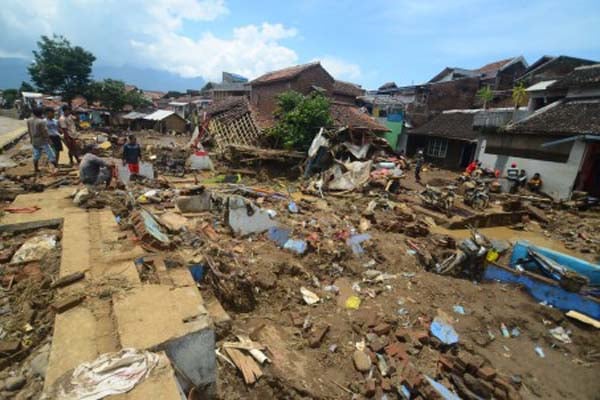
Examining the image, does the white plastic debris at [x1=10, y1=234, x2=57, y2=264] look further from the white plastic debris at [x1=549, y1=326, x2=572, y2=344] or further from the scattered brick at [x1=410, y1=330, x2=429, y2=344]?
the white plastic debris at [x1=549, y1=326, x2=572, y2=344]

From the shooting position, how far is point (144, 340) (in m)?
2.31

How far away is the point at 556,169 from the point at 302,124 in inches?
428

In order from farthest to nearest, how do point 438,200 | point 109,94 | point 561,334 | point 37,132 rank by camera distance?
point 109,94 → point 438,200 → point 37,132 → point 561,334

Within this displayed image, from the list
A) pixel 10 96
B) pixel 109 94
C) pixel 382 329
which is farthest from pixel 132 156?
pixel 10 96

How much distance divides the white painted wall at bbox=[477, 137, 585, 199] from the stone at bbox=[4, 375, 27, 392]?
15.4 m

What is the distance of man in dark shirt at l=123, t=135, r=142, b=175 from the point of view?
27.6 feet

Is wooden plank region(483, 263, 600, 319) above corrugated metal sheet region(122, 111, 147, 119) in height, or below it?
below

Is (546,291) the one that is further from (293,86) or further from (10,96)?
(10,96)

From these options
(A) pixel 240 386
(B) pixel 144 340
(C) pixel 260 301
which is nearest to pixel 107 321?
(B) pixel 144 340

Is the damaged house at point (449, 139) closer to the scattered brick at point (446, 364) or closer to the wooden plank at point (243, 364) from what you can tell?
the scattered brick at point (446, 364)

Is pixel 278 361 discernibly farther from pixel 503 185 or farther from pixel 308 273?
pixel 503 185

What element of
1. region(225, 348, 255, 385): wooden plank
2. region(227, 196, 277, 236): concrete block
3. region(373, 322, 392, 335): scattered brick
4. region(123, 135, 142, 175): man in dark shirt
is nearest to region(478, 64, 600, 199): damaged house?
region(373, 322, 392, 335): scattered brick

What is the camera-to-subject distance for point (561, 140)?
1089 centimetres

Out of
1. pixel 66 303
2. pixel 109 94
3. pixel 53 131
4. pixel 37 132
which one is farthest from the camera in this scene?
pixel 109 94
